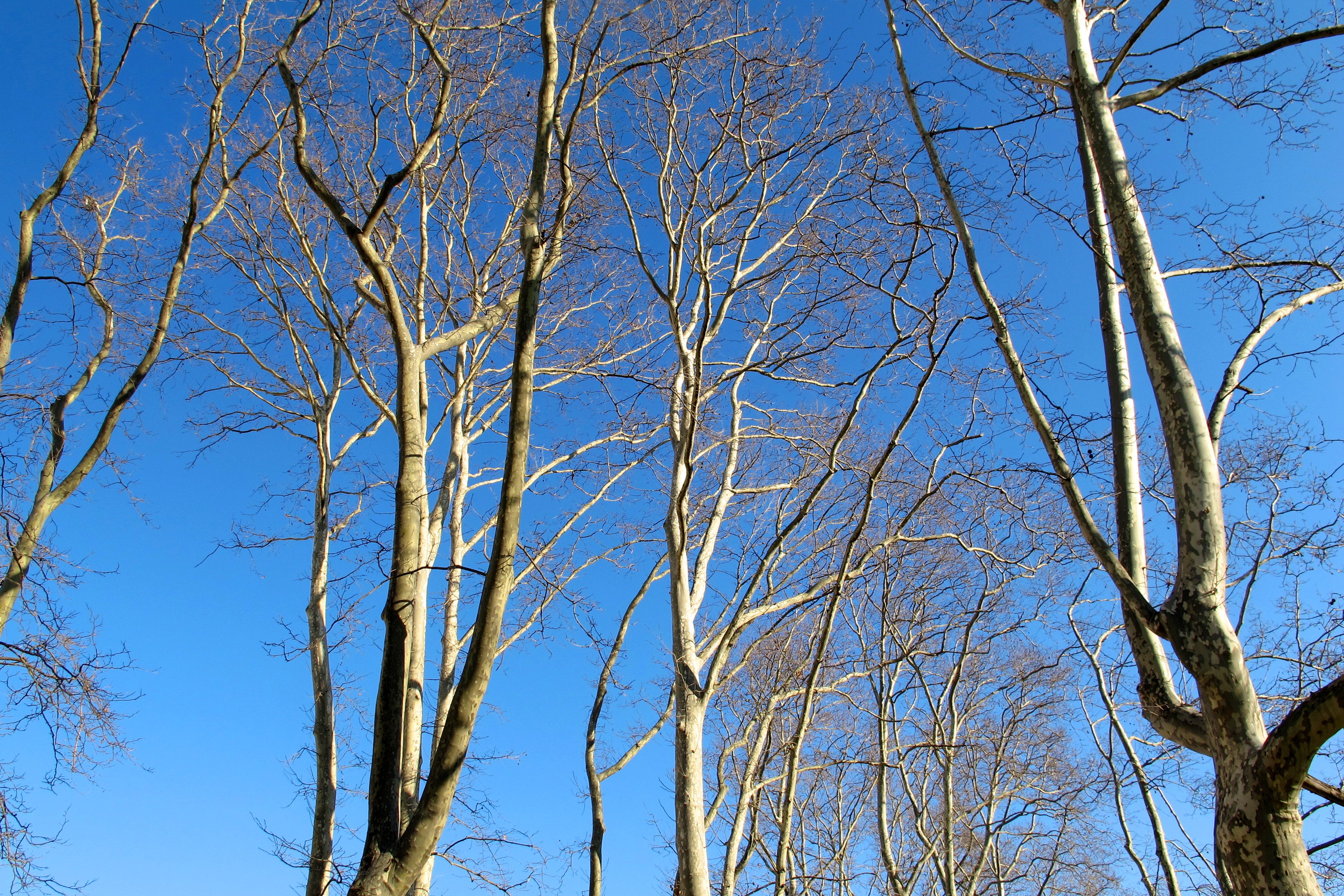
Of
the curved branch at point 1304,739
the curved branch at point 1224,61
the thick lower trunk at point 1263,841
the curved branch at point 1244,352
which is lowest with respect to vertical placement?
the thick lower trunk at point 1263,841

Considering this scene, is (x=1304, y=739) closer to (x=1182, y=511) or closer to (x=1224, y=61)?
(x=1182, y=511)

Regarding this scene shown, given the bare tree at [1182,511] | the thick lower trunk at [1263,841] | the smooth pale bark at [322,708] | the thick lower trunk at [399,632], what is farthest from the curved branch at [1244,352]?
the smooth pale bark at [322,708]

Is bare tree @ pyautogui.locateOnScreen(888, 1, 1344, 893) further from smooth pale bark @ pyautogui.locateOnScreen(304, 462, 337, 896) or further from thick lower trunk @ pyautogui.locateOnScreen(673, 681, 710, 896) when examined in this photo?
smooth pale bark @ pyautogui.locateOnScreen(304, 462, 337, 896)

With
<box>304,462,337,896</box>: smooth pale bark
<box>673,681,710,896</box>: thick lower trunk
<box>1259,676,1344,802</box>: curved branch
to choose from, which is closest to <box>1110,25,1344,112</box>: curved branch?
<box>1259,676,1344,802</box>: curved branch

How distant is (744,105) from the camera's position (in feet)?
20.9

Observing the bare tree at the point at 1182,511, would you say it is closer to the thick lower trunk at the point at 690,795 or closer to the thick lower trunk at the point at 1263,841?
the thick lower trunk at the point at 1263,841

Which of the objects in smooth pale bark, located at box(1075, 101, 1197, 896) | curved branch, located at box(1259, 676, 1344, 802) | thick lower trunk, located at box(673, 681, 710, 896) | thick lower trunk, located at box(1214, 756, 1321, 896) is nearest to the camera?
curved branch, located at box(1259, 676, 1344, 802)

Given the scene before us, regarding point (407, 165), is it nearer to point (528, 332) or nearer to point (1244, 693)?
point (528, 332)

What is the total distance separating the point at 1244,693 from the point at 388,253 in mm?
7484

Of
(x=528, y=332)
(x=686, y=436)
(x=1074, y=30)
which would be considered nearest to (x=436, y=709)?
(x=686, y=436)

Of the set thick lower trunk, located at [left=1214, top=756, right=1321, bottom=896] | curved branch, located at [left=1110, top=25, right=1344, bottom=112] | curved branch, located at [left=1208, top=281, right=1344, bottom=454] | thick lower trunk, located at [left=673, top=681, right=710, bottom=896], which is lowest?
thick lower trunk, located at [left=1214, top=756, right=1321, bottom=896]

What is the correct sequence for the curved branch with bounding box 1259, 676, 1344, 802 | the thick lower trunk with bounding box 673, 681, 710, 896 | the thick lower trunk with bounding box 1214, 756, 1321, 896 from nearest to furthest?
the curved branch with bounding box 1259, 676, 1344, 802 < the thick lower trunk with bounding box 1214, 756, 1321, 896 < the thick lower trunk with bounding box 673, 681, 710, 896

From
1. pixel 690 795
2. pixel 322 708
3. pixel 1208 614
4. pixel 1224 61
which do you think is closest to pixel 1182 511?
pixel 1208 614

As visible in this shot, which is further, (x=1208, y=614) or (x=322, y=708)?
(x=322, y=708)
